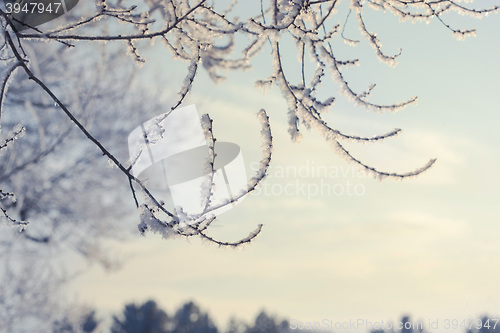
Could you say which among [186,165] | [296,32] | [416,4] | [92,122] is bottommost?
[296,32]

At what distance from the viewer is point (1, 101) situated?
257 cm

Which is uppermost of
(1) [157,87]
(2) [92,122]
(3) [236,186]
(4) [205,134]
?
(1) [157,87]

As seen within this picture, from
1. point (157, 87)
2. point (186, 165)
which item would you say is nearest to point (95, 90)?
point (157, 87)

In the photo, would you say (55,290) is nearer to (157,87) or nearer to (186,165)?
(186,165)

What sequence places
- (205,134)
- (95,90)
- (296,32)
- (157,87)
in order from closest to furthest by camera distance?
1. (205,134)
2. (296,32)
3. (95,90)
4. (157,87)

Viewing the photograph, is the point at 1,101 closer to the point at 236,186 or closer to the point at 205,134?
the point at 205,134

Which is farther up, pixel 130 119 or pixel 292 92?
pixel 130 119

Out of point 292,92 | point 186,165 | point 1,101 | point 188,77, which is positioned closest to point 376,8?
point 292,92

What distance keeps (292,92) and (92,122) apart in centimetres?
901

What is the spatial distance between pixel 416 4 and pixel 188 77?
5.83 ft

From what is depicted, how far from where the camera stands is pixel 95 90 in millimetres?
10742

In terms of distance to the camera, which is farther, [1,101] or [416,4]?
[416,4]

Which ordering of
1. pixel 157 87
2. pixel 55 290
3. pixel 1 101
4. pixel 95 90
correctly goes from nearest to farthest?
pixel 1 101 < pixel 55 290 < pixel 95 90 < pixel 157 87

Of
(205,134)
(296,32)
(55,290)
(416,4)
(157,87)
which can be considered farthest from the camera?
(157,87)
